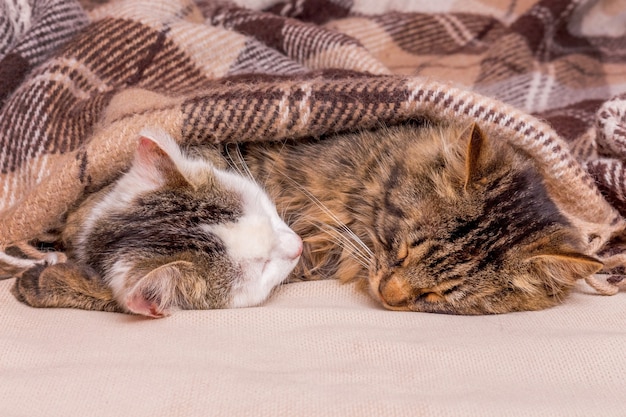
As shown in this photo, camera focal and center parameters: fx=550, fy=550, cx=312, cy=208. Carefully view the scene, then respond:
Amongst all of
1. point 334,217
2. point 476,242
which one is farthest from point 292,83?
point 476,242

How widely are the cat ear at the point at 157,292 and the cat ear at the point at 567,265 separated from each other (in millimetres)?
730

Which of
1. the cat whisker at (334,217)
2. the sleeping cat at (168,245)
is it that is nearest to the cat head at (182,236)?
the sleeping cat at (168,245)

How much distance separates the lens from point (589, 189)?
4.35 ft

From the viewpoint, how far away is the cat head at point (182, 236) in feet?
3.76

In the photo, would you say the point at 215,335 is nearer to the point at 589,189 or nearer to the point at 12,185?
the point at 12,185

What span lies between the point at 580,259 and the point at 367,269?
454mm

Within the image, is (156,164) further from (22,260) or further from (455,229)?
(455,229)

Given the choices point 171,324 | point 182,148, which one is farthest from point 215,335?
point 182,148

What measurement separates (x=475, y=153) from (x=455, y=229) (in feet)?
0.53

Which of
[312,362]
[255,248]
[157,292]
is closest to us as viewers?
[312,362]

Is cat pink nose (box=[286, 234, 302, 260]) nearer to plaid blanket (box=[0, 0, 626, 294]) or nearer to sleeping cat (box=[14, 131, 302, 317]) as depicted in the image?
sleeping cat (box=[14, 131, 302, 317])

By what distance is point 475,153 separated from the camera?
111 centimetres

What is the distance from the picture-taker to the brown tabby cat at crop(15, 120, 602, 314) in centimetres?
114

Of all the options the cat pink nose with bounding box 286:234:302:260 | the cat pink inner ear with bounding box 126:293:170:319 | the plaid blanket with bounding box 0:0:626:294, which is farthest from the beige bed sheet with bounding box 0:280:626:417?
the plaid blanket with bounding box 0:0:626:294
